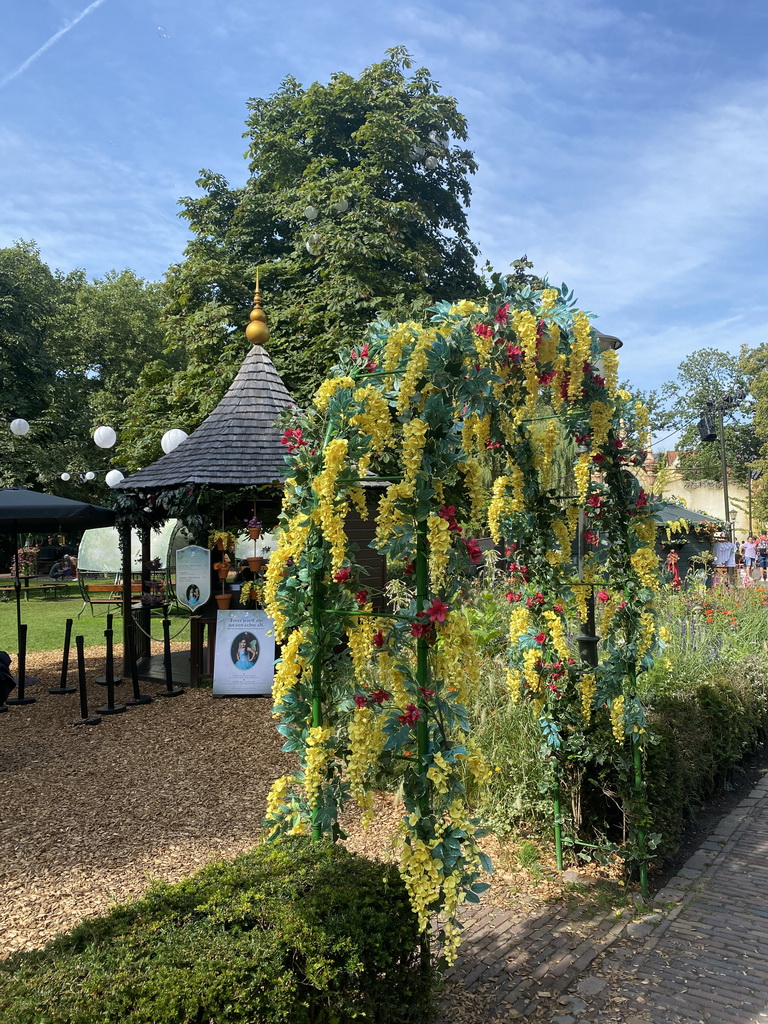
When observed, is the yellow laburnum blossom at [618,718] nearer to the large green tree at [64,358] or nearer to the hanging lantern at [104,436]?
the hanging lantern at [104,436]

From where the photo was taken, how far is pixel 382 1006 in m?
2.34

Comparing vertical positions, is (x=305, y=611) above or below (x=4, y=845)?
above

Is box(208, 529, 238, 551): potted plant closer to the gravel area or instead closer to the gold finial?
the gravel area

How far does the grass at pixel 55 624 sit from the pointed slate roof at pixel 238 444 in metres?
3.13

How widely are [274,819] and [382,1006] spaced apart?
886 mm

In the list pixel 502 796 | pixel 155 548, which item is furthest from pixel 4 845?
pixel 155 548

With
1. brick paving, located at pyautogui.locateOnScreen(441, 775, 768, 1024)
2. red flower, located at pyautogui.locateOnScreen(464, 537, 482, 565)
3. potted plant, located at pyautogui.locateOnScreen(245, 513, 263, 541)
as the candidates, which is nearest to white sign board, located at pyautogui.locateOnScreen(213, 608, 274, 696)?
potted plant, located at pyautogui.locateOnScreen(245, 513, 263, 541)

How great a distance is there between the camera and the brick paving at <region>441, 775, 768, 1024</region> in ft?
9.73

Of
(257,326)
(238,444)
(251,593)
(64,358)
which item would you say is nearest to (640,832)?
(251,593)

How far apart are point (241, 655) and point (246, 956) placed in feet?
21.0

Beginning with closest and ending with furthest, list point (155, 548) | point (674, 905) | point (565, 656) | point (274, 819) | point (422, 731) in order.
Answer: point (422, 731), point (274, 819), point (674, 905), point (565, 656), point (155, 548)

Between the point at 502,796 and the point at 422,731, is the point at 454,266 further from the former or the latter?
the point at 422,731

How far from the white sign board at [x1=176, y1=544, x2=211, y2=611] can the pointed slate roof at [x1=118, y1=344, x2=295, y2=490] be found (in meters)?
0.95

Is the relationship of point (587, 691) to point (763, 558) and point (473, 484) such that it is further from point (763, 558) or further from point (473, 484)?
point (763, 558)
